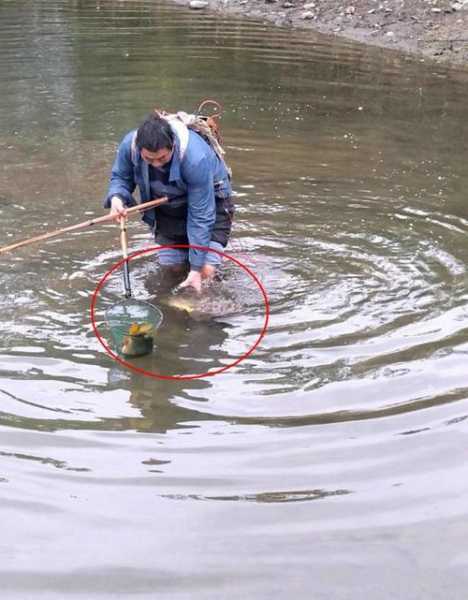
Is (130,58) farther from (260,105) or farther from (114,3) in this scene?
(114,3)

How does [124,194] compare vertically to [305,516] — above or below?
above

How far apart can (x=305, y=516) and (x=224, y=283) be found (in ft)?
9.83

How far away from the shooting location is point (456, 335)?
215 inches

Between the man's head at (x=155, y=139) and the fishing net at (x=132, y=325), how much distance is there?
0.92 metres

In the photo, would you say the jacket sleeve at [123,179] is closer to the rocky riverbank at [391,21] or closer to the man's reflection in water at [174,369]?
the man's reflection in water at [174,369]

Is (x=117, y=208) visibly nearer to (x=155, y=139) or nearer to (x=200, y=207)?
(x=200, y=207)

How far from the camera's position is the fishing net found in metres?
5.14

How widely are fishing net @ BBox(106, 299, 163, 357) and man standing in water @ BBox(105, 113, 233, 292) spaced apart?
58 centimetres

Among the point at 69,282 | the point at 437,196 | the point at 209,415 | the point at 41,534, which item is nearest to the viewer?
the point at 41,534

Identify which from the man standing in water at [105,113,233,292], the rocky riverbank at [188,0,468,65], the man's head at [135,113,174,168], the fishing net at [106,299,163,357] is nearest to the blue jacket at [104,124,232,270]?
the man standing in water at [105,113,233,292]

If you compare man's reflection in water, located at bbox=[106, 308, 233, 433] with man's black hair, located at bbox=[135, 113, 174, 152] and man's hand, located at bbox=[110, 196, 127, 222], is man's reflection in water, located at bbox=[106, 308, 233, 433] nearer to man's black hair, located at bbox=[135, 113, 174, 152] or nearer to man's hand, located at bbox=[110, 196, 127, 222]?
man's hand, located at bbox=[110, 196, 127, 222]

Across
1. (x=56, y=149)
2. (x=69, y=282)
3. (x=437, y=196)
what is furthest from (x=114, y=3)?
(x=69, y=282)

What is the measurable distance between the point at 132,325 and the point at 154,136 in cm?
116

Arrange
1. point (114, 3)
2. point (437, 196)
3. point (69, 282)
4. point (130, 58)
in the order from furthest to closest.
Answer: point (114, 3)
point (130, 58)
point (437, 196)
point (69, 282)
